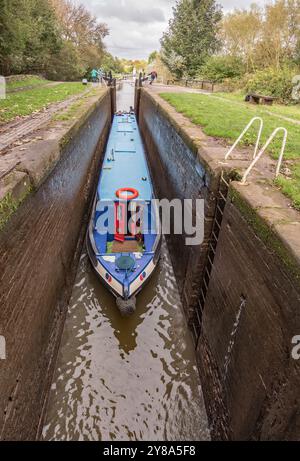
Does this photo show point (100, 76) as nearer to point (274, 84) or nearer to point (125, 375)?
point (274, 84)

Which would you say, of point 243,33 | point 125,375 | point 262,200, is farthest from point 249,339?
point 243,33

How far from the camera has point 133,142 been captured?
1315cm

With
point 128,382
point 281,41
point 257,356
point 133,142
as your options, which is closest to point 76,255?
point 128,382

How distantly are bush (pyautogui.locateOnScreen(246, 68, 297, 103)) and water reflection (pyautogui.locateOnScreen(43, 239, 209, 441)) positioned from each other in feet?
53.7

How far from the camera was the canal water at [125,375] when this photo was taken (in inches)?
190

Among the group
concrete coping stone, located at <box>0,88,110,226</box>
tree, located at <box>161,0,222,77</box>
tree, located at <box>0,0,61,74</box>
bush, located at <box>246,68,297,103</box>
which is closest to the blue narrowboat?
concrete coping stone, located at <box>0,88,110,226</box>

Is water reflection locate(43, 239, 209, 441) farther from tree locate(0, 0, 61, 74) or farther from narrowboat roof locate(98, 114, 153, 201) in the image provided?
tree locate(0, 0, 61, 74)

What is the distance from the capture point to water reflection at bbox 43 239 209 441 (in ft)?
15.8

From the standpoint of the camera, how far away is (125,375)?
5609mm

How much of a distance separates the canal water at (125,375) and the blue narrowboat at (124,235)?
70 cm

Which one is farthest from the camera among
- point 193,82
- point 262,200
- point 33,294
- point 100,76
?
point 100,76

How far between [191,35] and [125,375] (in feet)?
105

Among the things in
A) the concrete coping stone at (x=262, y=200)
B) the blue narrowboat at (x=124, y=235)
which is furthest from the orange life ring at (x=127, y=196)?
the concrete coping stone at (x=262, y=200)

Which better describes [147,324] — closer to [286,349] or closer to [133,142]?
[286,349]
